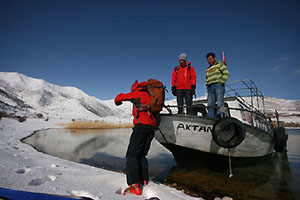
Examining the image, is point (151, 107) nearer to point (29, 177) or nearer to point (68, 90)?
point (29, 177)

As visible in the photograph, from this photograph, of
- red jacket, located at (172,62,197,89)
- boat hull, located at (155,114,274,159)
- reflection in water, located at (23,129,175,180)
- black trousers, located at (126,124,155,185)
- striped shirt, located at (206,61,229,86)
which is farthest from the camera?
reflection in water, located at (23,129,175,180)

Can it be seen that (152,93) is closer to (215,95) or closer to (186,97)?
(186,97)

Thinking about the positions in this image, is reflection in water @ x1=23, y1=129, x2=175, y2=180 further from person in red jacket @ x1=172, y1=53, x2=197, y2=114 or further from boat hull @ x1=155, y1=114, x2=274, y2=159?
person in red jacket @ x1=172, y1=53, x2=197, y2=114

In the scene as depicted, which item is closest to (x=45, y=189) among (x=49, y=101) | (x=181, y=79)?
(x=181, y=79)

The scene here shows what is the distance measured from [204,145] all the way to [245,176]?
5.00 feet

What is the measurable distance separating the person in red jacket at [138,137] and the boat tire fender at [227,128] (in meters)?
2.01

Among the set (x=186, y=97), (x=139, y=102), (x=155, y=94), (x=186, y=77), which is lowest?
(x=139, y=102)

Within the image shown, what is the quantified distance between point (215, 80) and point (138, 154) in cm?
336

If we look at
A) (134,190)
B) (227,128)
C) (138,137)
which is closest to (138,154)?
(138,137)

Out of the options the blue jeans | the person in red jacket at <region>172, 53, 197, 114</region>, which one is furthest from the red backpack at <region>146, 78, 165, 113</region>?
the blue jeans

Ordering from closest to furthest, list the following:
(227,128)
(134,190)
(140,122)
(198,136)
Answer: (134,190) → (140,122) → (227,128) → (198,136)

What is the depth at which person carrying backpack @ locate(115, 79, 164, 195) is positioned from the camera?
258 cm

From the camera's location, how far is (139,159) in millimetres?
2775

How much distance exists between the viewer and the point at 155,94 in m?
2.71
